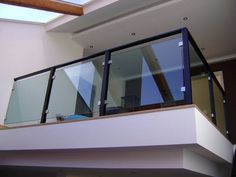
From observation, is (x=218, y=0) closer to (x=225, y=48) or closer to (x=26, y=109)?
(x=225, y=48)

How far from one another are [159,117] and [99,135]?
29.9 inches

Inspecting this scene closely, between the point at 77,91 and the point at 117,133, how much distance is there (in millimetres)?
1518

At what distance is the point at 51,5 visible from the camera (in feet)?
15.8

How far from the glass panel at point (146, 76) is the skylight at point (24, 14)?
9.72 feet

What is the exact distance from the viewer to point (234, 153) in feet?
12.5

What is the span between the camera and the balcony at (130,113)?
2312mm

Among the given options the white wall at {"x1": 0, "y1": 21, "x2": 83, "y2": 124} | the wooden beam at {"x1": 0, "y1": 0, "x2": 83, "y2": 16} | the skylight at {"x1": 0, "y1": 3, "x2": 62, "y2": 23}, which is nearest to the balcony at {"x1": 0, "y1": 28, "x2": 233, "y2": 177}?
the white wall at {"x1": 0, "y1": 21, "x2": 83, "y2": 124}

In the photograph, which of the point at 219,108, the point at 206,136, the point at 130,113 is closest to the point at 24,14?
the point at 130,113

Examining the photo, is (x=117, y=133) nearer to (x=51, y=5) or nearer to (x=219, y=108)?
(x=219, y=108)

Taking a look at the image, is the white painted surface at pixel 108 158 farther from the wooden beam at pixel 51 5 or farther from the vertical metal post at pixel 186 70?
the wooden beam at pixel 51 5

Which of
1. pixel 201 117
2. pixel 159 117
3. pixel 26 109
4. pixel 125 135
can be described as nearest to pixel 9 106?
pixel 26 109

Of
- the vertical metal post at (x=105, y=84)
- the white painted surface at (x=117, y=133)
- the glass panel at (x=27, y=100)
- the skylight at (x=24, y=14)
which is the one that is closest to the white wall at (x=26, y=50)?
the skylight at (x=24, y=14)

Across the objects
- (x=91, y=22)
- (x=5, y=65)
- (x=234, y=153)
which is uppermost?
(x=91, y=22)

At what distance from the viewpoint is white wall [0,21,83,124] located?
16.3 ft
